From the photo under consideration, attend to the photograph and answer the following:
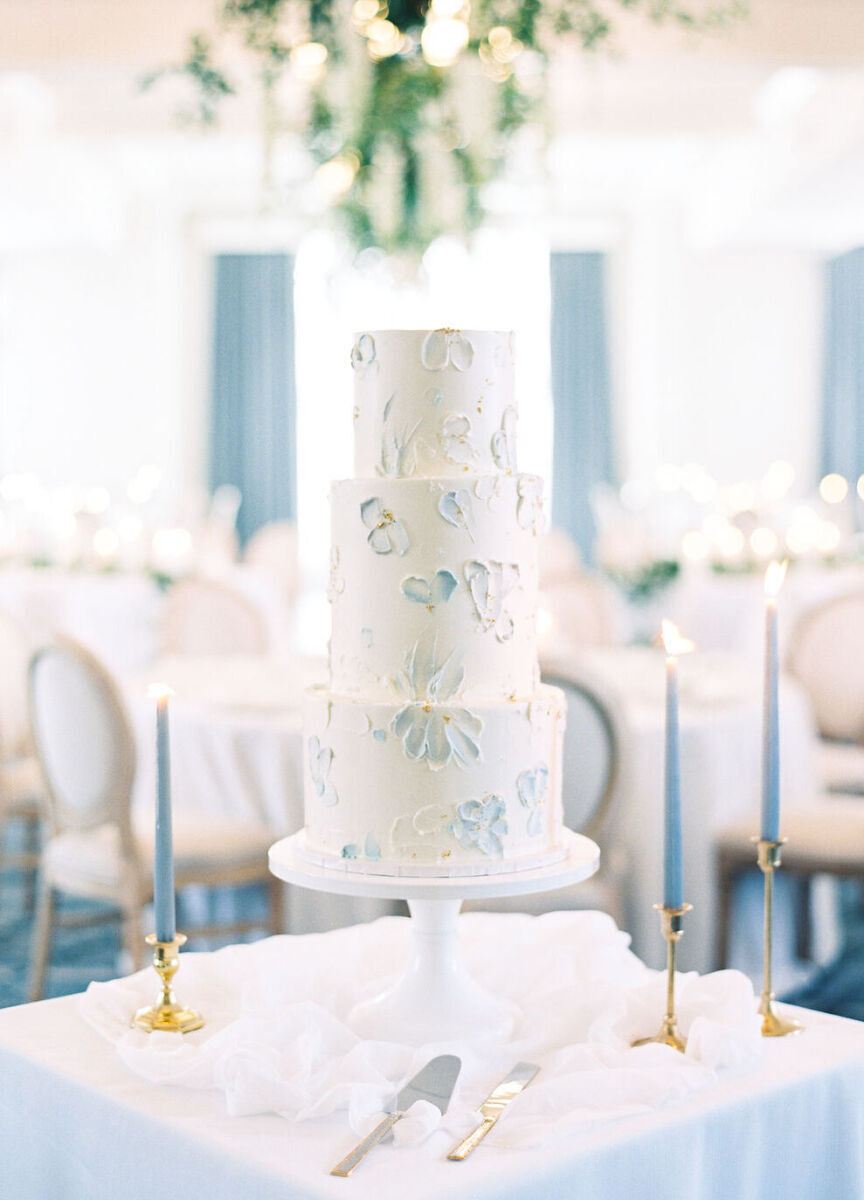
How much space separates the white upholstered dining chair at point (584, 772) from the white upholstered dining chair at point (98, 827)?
0.65 m

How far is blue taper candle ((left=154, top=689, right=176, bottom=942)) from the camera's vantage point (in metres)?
1.55

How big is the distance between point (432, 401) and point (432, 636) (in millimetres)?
260

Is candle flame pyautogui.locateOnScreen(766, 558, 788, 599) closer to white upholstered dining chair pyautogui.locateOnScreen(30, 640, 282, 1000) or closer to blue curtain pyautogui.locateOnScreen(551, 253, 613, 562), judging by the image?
white upholstered dining chair pyautogui.locateOnScreen(30, 640, 282, 1000)

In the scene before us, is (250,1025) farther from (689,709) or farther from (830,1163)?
(689,709)

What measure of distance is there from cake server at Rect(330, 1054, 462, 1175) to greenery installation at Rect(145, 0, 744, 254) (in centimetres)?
391

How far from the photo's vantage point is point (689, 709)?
392 centimetres

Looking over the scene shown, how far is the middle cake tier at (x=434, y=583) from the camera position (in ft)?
5.24

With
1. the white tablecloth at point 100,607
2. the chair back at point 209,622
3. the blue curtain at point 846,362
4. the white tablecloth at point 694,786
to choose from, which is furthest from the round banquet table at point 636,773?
the blue curtain at point 846,362

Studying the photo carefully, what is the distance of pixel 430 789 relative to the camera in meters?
1.58

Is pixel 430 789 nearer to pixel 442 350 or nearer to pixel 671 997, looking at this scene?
pixel 671 997

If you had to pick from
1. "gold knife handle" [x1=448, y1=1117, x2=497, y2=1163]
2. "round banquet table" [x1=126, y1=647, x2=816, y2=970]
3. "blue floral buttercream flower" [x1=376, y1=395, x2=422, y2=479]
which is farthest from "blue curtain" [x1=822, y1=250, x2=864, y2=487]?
"gold knife handle" [x1=448, y1=1117, x2=497, y2=1163]

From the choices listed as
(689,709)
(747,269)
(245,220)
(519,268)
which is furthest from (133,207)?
(689,709)

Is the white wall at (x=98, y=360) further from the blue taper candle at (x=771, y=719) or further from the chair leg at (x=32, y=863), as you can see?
the blue taper candle at (x=771, y=719)

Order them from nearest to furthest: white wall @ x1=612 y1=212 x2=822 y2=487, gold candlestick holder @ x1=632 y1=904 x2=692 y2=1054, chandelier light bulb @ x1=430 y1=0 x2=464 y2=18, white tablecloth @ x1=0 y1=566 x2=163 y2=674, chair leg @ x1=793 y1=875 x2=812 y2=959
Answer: gold candlestick holder @ x1=632 y1=904 x2=692 y2=1054
chair leg @ x1=793 y1=875 x2=812 y2=959
chandelier light bulb @ x1=430 y1=0 x2=464 y2=18
white tablecloth @ x1=0 y1=566 x2=163 y2=674
white wall @ x1=612 y1=212 x2=822 y2=487
